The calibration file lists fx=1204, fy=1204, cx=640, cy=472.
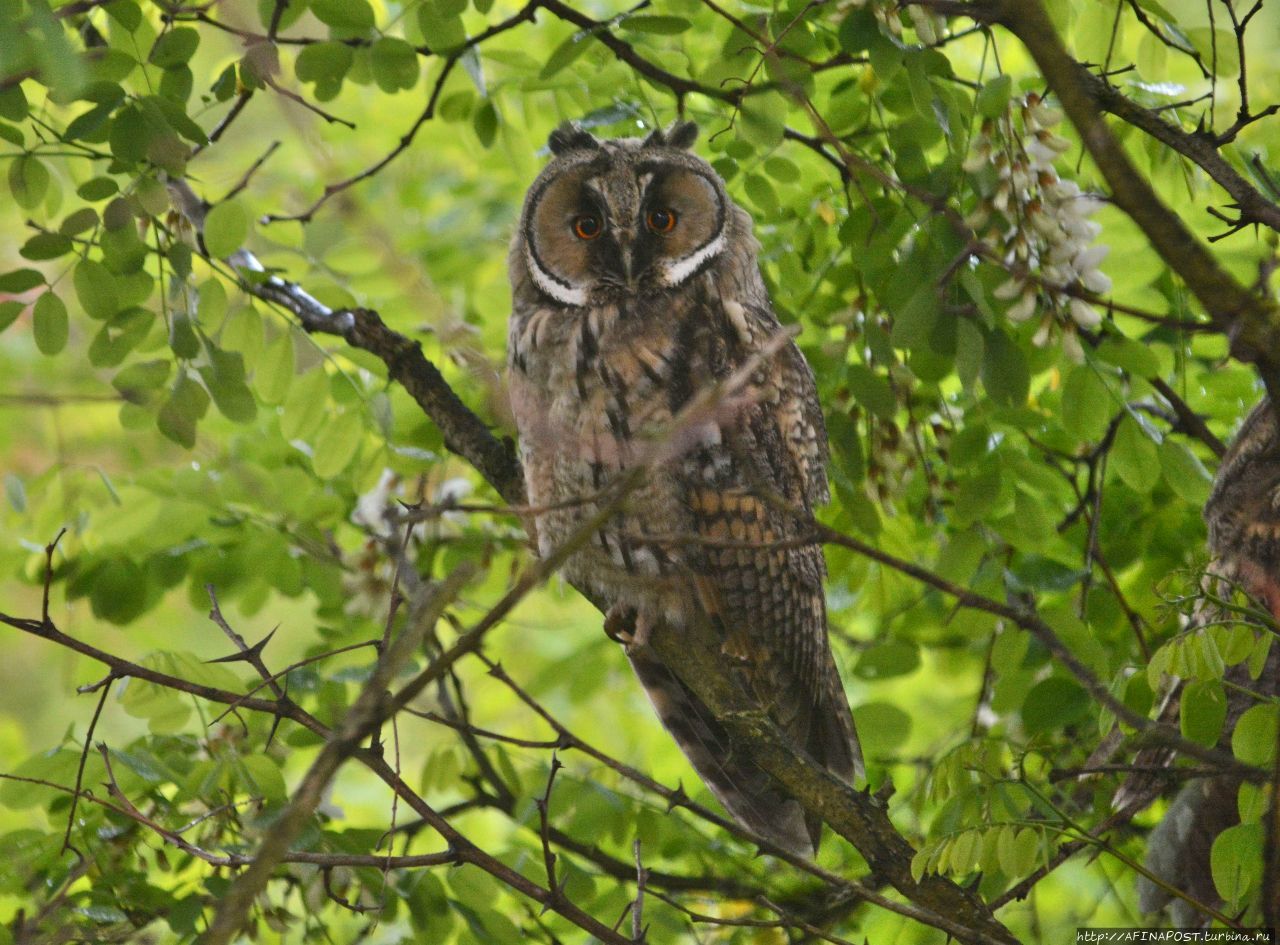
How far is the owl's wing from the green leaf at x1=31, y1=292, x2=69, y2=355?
950mm

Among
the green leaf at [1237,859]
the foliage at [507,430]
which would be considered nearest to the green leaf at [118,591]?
the foliage at [507,430]

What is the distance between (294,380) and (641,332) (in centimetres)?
57

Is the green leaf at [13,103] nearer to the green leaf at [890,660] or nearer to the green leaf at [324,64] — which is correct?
the green leaf at [324,64]

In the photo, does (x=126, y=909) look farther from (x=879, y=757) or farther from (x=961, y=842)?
(x=879, y=757)

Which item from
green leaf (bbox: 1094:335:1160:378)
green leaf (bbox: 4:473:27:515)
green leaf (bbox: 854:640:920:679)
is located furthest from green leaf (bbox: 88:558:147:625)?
green leaf (bbox: 1094:335:1160:378)

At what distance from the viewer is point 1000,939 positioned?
1.38 meters

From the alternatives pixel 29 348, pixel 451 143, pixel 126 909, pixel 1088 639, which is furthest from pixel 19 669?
pixel 1088 639

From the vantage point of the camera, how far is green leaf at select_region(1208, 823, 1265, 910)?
4.00 feet

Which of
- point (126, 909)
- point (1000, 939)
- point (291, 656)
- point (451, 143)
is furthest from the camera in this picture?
point (291, 656)

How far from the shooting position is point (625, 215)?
1955 mm

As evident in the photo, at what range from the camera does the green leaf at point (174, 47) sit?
1.61m

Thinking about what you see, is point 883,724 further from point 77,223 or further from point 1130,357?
point 77,223

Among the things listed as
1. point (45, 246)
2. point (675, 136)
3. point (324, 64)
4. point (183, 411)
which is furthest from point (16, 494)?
point (675, 136)

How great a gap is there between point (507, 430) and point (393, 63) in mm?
665
